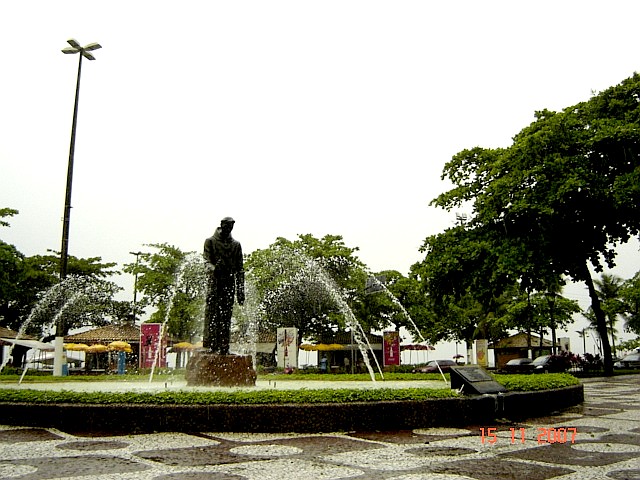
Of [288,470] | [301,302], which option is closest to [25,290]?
[301,302]

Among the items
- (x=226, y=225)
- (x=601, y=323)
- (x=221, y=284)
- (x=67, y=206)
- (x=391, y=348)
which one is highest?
(x=67, y=206)

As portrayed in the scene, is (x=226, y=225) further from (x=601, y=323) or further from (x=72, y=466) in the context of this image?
(x=601, y=323)

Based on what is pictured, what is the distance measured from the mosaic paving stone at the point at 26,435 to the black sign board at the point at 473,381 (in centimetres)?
639

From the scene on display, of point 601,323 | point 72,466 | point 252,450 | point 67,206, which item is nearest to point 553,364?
point 601,323

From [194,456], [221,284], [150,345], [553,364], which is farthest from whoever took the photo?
[553,364]

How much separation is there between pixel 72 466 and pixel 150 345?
830 inches

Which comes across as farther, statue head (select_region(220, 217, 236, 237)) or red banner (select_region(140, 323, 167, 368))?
red banner (select_region(140, 323, 167, 368))

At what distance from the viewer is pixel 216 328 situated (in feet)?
40.3

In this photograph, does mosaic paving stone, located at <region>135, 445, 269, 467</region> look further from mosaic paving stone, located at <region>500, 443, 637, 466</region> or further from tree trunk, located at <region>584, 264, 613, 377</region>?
tree trunk, located at <region>584, 264, 613, 377</region>

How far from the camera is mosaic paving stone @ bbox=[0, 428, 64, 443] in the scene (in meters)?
7.98

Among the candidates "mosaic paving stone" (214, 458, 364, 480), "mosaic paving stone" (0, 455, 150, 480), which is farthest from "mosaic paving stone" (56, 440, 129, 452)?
"mosaic paving stone" (214, 458, 364, 480)

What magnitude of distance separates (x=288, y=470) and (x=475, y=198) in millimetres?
18901

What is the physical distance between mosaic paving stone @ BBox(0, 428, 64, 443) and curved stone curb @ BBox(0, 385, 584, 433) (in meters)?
0.28

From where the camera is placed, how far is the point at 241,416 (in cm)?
868
